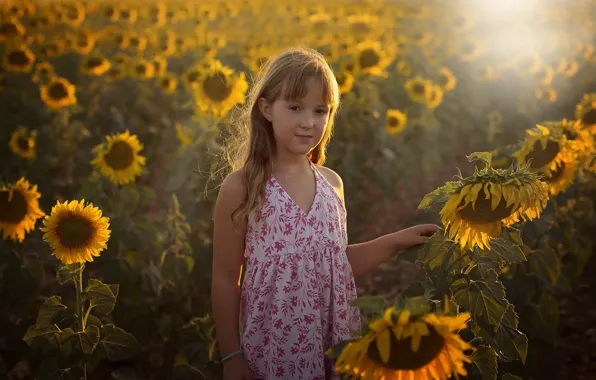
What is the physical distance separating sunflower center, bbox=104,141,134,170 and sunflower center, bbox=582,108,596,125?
2.77 metres

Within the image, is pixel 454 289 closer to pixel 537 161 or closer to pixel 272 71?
pixel 272 71

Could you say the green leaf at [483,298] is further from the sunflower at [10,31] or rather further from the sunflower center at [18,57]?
the sunflower at [10,31]

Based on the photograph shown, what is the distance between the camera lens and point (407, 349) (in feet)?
4.97

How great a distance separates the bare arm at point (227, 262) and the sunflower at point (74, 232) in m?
0.46

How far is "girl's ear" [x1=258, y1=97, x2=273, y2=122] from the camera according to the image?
7.64 ft

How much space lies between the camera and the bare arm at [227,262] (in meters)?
2.33

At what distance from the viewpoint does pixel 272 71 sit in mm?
2311

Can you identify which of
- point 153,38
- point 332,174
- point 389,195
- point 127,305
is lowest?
point 127,305

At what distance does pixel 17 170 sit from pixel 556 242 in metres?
4.54

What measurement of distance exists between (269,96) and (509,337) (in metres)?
1.13

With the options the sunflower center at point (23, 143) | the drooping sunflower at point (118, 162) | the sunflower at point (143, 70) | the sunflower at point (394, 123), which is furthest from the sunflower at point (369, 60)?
the sunflower center at point (23, 143)

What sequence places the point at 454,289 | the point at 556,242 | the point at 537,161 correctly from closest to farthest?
the point at 454,289
the point at 537,161
the point at 556,242

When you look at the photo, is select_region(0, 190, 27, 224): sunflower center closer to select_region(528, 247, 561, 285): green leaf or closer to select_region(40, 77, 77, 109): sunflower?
select_region(528, 247, 561, 285): green leaf

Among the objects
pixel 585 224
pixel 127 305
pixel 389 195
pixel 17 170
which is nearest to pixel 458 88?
pixel 389 195
